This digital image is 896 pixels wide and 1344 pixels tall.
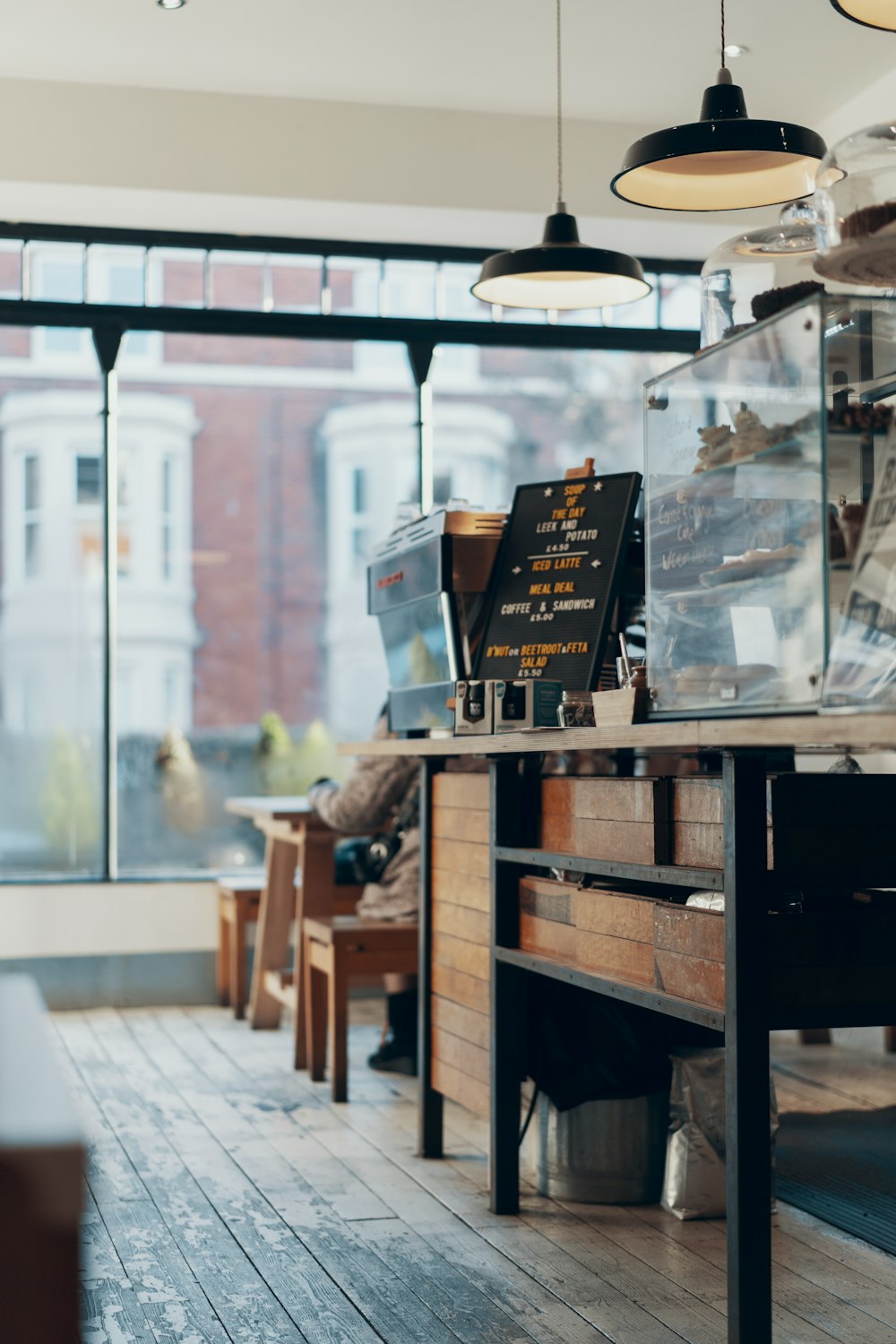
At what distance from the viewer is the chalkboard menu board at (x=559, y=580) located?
124 inches

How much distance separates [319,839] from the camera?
16.0 feet

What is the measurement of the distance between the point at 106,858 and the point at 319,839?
1552 mm

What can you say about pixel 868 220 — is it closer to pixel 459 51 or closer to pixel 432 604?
pixel 432 604

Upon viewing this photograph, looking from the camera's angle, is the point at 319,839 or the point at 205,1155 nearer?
the point at 205,1155

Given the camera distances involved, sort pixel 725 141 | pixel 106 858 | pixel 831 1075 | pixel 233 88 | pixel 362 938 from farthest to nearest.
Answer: pixel 106 858 → pixel 233 88 → pixel 831 1075 → pixel 362 938 → pixel 725 141

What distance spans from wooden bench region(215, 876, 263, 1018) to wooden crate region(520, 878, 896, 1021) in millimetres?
3105

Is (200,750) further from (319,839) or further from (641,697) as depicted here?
(641,697)

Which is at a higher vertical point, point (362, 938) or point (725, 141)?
point (725, 141)

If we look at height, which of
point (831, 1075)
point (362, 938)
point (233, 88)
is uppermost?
point (233, 88)

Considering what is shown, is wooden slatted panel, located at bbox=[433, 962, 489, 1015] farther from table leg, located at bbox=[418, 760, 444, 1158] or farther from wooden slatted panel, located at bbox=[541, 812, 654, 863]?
wooden slatted panel, located at bbox=[541, 812, 654, 863]

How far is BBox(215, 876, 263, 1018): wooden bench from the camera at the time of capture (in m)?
5.65

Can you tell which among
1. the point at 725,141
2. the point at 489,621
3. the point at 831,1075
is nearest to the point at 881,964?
the point at 489,621

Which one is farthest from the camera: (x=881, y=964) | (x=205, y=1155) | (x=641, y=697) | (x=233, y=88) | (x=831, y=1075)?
(x=233, y=88)

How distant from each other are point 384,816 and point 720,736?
2677 millimetres
